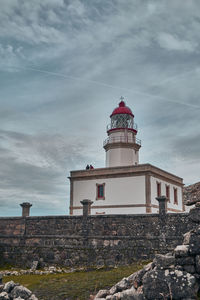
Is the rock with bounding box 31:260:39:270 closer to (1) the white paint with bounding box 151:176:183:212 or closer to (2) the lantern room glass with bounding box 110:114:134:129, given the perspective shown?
(1) the white paint with bounding box 151:176:183:212

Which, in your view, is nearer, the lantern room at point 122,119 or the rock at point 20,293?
the rock at point 20,293

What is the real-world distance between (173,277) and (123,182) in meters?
20.5

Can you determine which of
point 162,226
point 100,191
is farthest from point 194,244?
point 100,191

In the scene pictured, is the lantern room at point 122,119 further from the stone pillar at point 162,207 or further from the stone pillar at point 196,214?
the stone pillar at point 196,214

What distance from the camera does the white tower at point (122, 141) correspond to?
3194 centimetres

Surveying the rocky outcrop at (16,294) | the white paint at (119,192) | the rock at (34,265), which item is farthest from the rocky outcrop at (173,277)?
the white paint at (119,192)

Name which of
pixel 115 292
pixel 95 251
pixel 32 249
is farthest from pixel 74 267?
pixel 115 292

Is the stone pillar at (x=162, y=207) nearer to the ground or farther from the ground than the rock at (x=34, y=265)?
farther from the ground

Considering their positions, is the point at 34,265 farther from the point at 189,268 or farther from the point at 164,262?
the point at 189,268

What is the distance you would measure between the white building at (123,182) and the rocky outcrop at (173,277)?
18.8 meters

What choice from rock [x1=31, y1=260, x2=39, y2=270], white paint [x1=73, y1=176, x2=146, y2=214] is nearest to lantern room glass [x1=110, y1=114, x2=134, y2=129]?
white paint [x1=73, y1=176, x2=146, y2=214]

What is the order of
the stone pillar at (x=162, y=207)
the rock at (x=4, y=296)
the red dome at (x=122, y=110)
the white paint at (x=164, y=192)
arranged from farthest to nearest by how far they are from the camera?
the red dome at (x=122, y=110)
the white paint at (x=164, y=192)
the stone pillar at (x=162, y=207)
the rock at (x=4, y=296)

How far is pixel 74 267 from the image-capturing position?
1856cm

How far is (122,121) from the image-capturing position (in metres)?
33.8
